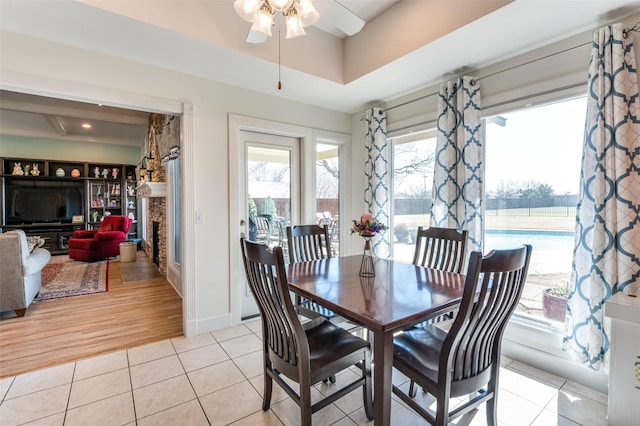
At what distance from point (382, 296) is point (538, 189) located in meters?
1.81

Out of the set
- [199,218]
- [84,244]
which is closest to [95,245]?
[84,244]

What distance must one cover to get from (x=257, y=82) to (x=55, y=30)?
5.00 ft

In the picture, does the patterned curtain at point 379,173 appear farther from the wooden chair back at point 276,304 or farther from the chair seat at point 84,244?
the chair seat at point 84,244

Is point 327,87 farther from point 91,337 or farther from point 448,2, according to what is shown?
point 91,337

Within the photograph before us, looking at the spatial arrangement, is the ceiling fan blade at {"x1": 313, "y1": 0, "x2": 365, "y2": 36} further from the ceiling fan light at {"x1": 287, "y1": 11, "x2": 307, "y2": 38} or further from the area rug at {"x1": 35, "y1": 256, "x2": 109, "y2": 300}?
the area rug at {"x1": 35, "y1": 256, "x2": 109, "y2": 300}

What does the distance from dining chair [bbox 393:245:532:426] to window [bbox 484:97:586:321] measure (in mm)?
Answer: 1263

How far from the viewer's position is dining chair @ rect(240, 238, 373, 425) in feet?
4.49

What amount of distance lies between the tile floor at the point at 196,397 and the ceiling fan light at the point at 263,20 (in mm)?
2265

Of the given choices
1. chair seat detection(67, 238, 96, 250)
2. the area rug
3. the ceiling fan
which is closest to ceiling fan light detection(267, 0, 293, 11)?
the ceiling fan

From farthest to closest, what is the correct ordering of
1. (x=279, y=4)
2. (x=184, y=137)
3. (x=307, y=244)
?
(x=184, y=137) < (x=307, y=244) < (x=279, y=4)

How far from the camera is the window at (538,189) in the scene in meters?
2.21

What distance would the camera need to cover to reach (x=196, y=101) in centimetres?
280

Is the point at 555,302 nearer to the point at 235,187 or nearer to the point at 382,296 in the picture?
the point at 382,296

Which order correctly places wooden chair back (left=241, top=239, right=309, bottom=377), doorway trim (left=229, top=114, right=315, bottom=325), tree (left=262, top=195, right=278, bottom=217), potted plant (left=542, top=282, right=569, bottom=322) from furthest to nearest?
tree (left=262, top=195, right=278, bottom=217), doorway trim (left=229, top=114, right=315, bottom=325), potted plant (left=542, top=282, right=569, bottom=322), wooden chair back (left=241, top=239, right=309, bottom=377)
